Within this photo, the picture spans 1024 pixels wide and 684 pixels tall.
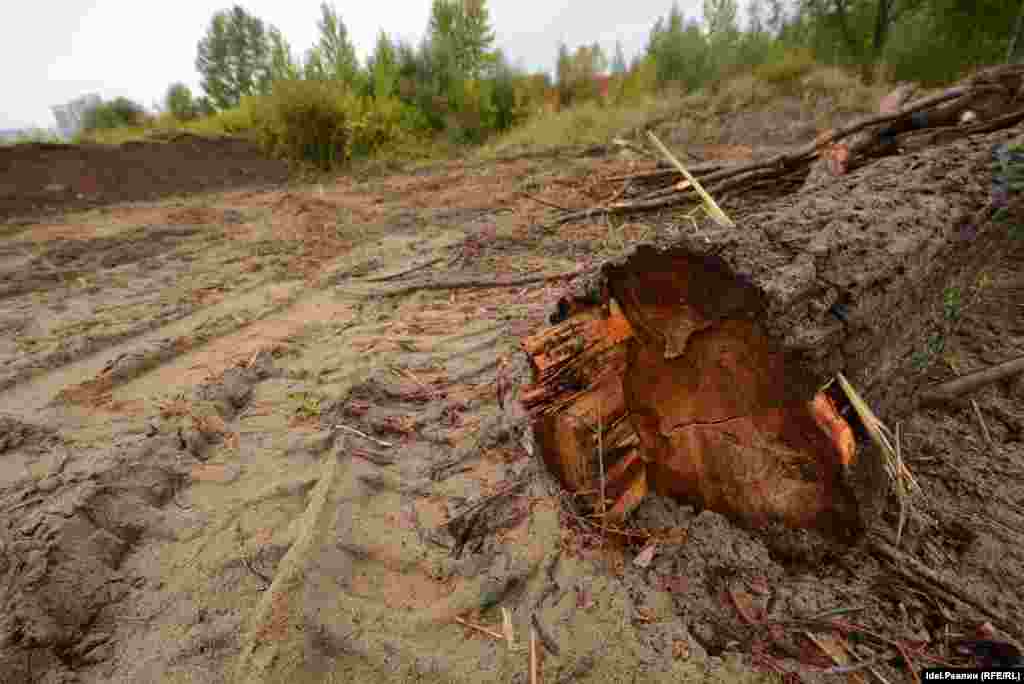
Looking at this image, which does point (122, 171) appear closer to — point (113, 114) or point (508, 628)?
point (113, 114)

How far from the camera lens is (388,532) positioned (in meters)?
1.61

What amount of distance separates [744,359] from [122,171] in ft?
32.0

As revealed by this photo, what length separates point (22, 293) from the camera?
3.82 metres

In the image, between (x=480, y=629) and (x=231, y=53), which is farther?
(x=231, y=53)

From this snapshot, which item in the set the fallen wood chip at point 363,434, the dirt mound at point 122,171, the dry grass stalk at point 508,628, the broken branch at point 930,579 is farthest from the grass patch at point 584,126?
the dry grass stalk at point 508,628

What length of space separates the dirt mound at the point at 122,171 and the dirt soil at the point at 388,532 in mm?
5154

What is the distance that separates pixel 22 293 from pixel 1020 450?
6.19 m

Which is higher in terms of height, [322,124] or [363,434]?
[322,124]

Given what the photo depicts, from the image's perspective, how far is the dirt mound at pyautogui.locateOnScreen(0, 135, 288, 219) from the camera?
261 inches

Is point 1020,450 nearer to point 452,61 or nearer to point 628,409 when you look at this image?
point 628,409

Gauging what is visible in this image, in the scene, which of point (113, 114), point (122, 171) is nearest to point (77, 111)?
point (113, 114)

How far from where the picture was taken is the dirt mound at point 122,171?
6617 mm

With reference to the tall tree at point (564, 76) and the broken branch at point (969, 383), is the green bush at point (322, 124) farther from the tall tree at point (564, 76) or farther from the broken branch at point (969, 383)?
the broken branch at point (969, 383)

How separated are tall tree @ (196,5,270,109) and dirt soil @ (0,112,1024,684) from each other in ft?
53.2
